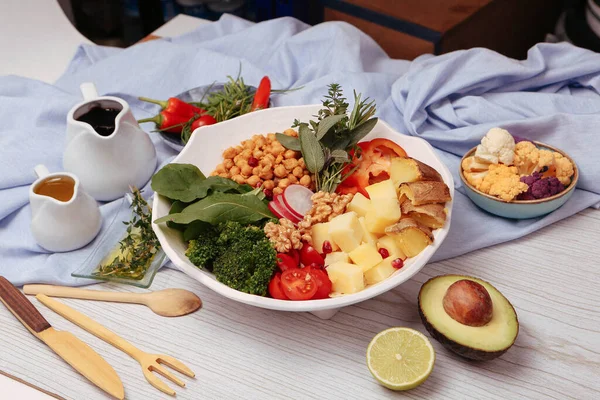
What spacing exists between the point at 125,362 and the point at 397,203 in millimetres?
638

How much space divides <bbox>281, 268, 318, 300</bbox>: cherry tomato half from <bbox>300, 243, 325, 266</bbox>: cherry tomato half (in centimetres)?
8

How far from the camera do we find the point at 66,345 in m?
1.23

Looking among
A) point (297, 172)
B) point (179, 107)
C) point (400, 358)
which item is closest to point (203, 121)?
point (179, 107)

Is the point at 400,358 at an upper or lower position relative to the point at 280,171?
lower

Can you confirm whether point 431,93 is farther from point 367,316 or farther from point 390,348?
point 390,348

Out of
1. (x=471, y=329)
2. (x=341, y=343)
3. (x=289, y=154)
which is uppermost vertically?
(x=289, y=154)

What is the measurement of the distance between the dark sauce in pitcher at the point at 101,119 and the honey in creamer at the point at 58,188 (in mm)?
153

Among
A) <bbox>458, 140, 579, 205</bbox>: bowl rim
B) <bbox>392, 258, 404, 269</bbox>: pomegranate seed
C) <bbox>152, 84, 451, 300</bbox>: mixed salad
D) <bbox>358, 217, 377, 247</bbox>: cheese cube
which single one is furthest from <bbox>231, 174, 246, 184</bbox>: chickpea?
<bbox>458, 140, 579, 205</bbox>: bowl rim

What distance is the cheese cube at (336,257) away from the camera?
122 centimetres

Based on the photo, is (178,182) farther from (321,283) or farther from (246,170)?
(321,283)

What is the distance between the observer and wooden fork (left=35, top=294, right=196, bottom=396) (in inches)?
46.3

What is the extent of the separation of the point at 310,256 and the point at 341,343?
0.19m

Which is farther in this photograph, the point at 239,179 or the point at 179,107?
the point at 179,107

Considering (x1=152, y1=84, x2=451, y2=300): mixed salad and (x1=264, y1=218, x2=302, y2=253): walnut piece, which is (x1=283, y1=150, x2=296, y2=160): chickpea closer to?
(x1=152, y1=84, x2=451, y2=300): mixed salad
